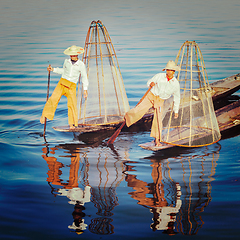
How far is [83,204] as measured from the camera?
3062mm

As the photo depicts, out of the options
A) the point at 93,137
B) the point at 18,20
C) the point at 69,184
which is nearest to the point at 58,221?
the point at 69,184

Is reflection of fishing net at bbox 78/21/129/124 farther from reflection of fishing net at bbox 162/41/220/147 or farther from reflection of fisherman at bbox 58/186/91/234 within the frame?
reflection of fisherman at bbox 58/186/91/234

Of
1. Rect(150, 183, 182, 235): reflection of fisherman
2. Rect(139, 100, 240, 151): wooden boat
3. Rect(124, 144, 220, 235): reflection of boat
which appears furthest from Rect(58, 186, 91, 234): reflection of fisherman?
Rect(139, 100, 240, 151): wooden boat

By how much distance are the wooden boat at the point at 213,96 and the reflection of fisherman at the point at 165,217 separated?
226cm

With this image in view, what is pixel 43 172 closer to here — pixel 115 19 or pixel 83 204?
pixel 83 204

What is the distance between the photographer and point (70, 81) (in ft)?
15.2

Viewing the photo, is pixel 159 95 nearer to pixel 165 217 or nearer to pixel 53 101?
pixel 53 101

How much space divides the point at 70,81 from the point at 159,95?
4.57 feet

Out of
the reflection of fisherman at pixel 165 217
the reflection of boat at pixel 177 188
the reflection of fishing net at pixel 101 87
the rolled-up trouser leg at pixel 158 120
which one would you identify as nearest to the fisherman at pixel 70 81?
the reflection of fishing net at pixel 101 87

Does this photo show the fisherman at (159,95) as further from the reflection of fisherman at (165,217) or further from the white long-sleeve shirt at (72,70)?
the reflection of fisherman at (165,217)

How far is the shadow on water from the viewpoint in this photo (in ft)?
9.18

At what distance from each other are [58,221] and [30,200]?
51 centimetres

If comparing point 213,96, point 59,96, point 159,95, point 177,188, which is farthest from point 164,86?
point 213,96

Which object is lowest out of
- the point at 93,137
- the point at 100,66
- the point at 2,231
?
the point at 2,231
